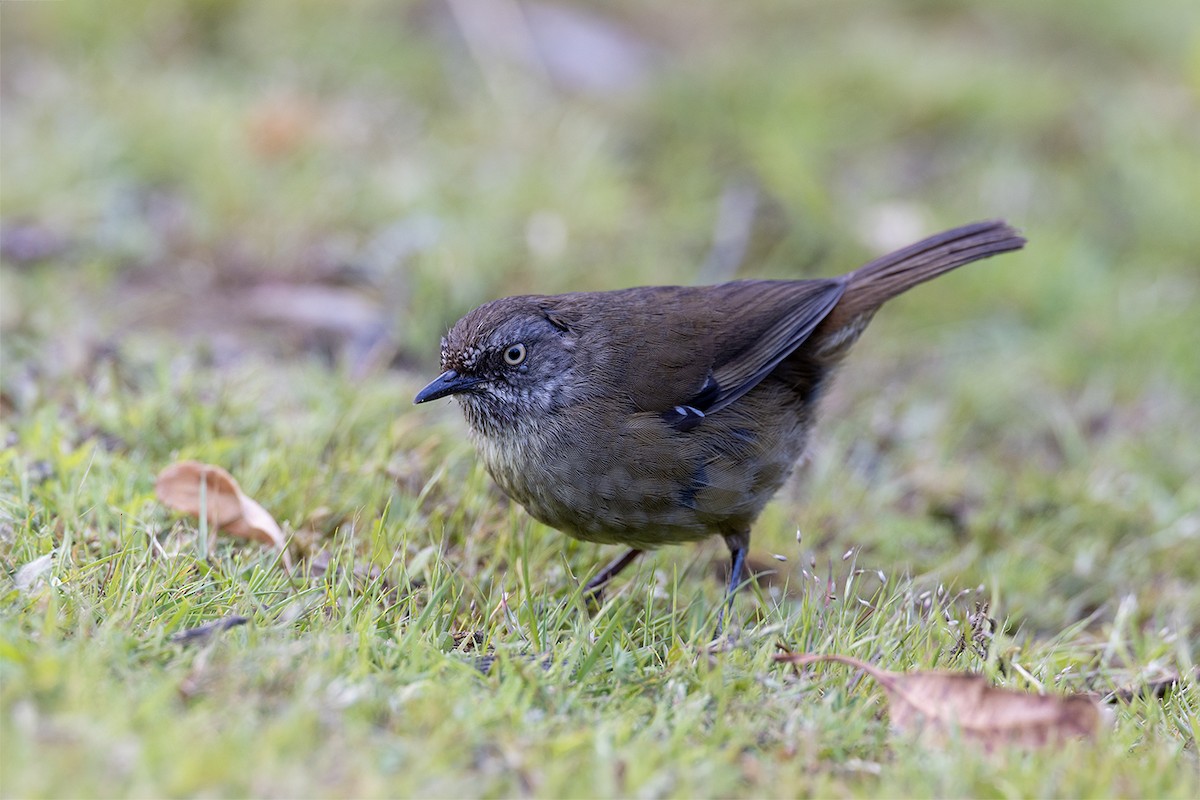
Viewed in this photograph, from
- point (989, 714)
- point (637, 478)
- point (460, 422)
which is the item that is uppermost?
point (460, 422)

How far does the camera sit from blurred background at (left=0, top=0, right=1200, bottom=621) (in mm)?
4953

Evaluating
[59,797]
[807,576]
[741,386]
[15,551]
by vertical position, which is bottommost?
[807,576]

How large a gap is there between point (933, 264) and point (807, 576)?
1796mm

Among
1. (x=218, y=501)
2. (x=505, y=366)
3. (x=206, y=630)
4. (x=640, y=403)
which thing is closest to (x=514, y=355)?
(x=505, y=366)

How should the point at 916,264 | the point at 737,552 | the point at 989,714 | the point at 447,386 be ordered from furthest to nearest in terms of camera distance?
the point at 916,264, the point at 737,552, the point at 447,386, the point at 989,714

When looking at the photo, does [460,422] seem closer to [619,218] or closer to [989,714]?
[619,218]

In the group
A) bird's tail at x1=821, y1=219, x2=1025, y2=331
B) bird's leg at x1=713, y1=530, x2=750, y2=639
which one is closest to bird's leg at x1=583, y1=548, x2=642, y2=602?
bird's leg at x1=713, y1=530, x2=750, y2=639

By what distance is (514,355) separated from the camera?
4070 mm

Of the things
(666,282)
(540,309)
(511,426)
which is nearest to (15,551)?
(511,426)

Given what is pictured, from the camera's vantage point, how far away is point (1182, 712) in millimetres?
3369

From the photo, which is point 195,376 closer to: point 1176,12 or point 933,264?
point 933,264

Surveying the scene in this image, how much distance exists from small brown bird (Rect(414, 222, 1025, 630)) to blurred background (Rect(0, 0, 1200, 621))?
53 centimetres

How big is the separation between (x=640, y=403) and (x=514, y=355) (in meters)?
0.44

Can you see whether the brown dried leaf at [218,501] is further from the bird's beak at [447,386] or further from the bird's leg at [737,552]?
the bird's leg at [737,552]
